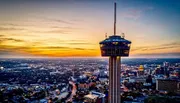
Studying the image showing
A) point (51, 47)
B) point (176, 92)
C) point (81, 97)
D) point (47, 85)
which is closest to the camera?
point (51, 47)

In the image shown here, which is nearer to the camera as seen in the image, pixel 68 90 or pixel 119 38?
pixel 119 38

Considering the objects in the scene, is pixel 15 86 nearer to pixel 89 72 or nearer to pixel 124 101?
pixel 124 101

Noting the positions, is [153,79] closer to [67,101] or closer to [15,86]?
[67,101]

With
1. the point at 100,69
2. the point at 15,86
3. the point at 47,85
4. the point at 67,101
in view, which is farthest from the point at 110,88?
the point at 100,69

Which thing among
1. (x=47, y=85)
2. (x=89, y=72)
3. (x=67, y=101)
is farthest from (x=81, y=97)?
(x=89, y=72)

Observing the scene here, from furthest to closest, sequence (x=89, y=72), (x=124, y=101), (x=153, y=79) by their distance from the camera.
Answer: (x=89, y=72), (x=153, y=79), (x=124, y=101)

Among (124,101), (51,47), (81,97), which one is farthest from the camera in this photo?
(81,97)

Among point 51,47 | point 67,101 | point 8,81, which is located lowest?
point 67,101

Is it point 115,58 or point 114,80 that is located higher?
point 115,58

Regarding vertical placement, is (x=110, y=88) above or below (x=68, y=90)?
above
